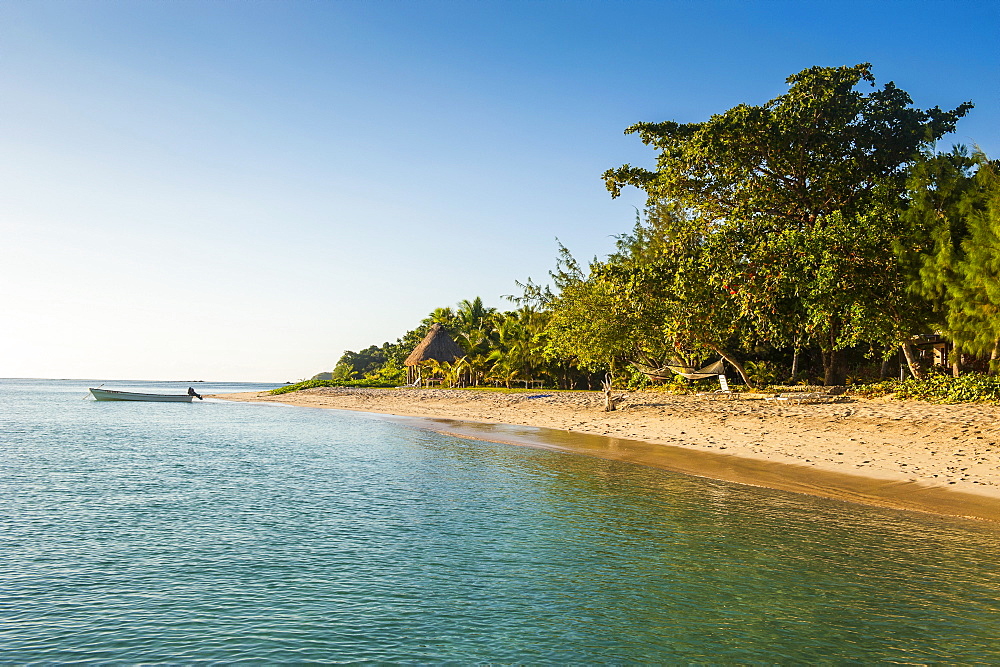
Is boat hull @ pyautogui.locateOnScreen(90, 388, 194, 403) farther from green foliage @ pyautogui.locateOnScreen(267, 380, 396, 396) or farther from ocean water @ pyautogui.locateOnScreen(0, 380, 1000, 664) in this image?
ocean water @ pyautogui.locateOnScreen(0, 380, 1000, 664)

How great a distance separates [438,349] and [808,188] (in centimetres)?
3441

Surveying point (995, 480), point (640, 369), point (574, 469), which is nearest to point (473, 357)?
point (640, 369)

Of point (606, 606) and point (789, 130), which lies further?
point (789, 130)

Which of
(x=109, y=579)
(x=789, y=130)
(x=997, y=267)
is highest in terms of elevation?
(x=789, y=130)

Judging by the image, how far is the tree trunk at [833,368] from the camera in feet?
85.9

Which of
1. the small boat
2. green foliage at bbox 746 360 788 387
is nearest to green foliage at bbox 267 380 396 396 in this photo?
the small boat

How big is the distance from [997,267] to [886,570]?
1331cm

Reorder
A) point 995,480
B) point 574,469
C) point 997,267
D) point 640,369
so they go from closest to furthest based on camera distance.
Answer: point 995,480 < point 574,469 < point 997,267 < point 640,369

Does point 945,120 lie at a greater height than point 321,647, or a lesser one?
greater

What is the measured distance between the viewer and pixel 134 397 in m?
58.6

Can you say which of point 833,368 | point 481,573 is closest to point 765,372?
point 833,368

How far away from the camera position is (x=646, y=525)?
10.3m

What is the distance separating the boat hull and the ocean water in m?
45.7

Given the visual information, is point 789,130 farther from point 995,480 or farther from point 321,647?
point 321,647
